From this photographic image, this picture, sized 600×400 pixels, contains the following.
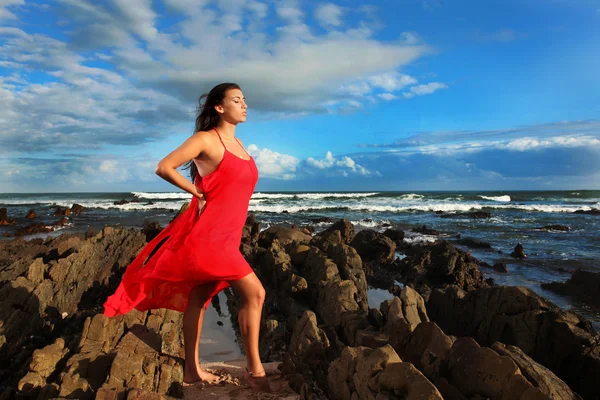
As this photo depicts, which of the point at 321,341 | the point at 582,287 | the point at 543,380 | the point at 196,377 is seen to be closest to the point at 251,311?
the point at 196,377

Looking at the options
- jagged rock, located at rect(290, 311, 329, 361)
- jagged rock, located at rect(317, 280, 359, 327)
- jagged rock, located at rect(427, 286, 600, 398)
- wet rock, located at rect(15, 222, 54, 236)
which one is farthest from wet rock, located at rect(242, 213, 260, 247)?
wet rock, located at rect(15, 222, 54, 236)

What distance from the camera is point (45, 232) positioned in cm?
2052

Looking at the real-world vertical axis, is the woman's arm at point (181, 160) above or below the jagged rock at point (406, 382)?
above

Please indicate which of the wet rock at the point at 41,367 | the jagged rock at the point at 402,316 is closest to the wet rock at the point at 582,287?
the jagged rock at the point at 402,316

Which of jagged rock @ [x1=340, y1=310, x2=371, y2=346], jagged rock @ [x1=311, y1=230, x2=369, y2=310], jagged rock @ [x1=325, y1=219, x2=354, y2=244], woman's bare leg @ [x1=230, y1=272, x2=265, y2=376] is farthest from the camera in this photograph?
jagged rock @ [x1=325, y1=219, x2=354, y2=244]

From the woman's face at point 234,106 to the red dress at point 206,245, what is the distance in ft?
0.90

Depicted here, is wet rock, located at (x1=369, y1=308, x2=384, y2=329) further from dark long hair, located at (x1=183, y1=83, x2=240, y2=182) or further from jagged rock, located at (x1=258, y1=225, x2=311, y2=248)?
jagged rock, located at (x1=258, y1=225, x2=311, y2=248)

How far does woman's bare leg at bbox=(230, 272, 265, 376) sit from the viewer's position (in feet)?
10.9

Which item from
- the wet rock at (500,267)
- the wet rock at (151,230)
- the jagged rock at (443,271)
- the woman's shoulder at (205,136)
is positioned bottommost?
the wet rock at (500,267)

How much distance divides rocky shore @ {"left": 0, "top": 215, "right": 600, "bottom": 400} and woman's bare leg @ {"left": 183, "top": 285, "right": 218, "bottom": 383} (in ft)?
0.41

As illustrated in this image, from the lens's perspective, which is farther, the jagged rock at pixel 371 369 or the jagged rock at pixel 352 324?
the jagged rock at pixel 352 324

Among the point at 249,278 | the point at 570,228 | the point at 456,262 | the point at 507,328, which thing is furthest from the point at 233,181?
the point at 570,228

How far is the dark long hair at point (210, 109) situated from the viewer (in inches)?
132

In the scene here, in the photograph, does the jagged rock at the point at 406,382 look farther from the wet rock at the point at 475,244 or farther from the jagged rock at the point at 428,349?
the wet rock at the point at 475,244
